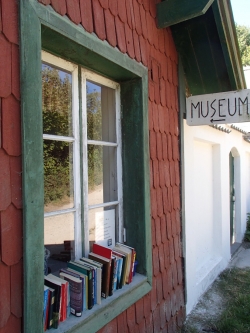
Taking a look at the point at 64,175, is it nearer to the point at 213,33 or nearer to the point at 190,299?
the point at 213,33

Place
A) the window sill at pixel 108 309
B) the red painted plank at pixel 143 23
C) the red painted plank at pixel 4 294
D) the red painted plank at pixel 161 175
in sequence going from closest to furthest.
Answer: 1. the red painted plank at pixel 4 294
2. the window sill at pixel 108 309
3. the red painted plank at pixel 143 23
4. the red painted plank at pixel 161 175

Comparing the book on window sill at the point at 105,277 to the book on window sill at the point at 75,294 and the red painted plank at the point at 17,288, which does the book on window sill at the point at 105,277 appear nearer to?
the book on window sill at the point at 75,294

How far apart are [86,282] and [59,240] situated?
1.06ft

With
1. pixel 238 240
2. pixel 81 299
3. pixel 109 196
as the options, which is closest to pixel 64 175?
pixel 109 196

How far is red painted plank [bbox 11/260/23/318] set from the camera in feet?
4.75

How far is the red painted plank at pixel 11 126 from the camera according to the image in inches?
56.5

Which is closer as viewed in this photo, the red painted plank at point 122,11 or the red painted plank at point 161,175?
the red painted plank at point 122,11

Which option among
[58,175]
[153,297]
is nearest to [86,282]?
[58,175]

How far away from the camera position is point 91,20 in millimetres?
2016

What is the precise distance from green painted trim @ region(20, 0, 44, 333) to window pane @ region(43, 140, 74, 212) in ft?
1.36

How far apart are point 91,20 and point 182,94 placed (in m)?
1.59

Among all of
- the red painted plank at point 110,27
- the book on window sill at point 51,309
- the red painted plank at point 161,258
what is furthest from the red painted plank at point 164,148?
the book on window sill at point 51,309

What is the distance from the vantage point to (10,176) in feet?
4.77

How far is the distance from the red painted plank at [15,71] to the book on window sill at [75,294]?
1119 mm
